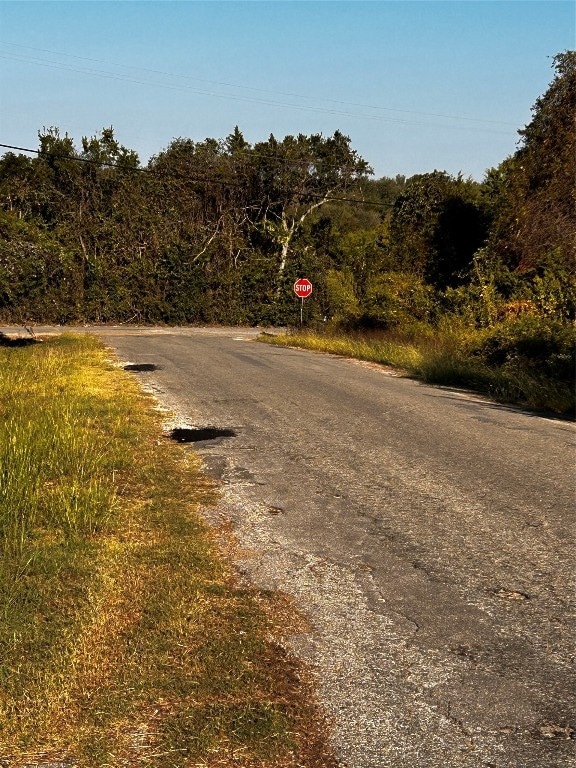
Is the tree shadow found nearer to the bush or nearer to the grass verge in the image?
the grass verge

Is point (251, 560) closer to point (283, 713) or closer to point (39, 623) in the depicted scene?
point (39, 623)

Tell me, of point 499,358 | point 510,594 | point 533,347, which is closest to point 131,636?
point 510,594

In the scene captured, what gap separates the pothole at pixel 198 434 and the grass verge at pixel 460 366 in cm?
545

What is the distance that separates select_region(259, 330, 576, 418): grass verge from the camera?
42.0 feet

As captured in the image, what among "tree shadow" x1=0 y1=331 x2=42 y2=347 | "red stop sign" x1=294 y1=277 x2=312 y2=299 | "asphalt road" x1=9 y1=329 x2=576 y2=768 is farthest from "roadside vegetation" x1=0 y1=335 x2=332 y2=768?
"red stop sign" x1=294 y1=277 x2=312 y2=299

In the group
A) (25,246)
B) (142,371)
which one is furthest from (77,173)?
(142,371)

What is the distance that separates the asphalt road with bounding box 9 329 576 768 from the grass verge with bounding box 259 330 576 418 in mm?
1924

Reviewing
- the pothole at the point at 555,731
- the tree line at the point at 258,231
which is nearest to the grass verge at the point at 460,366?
the tree line at the point at 258,231

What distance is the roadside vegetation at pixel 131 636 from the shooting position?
2.88 m

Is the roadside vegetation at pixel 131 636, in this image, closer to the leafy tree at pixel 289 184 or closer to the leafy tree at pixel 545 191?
the leafy tree at pixel 545 191

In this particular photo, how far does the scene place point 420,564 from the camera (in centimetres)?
487

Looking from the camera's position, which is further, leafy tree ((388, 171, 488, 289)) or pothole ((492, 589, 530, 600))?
leafy tree ((388, 171, 488, 289))

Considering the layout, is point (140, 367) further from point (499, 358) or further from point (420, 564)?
point (420, 564)

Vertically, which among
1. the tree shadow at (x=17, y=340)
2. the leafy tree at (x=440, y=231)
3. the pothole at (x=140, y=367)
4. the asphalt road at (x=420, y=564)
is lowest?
the tree shadow at (x=17, y=340)
